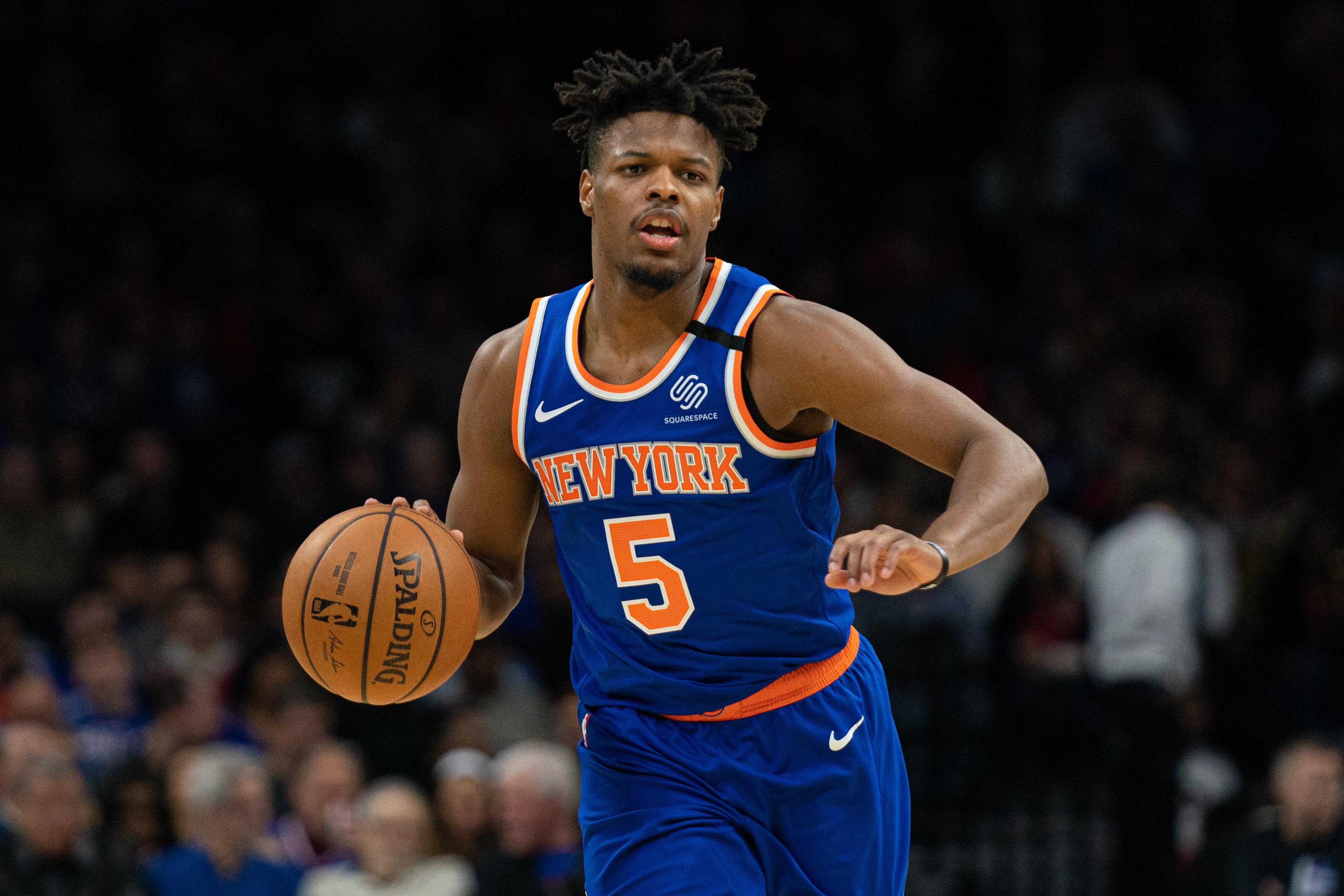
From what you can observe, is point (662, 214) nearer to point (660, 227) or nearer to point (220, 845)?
point (660, 227)

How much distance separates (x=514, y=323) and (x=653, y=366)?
8.08 meters

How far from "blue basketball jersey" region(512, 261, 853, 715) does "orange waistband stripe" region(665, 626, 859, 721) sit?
20 millimetres

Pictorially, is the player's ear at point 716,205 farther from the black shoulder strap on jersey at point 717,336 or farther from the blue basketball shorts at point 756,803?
the blue basketball shorts at point 756,803

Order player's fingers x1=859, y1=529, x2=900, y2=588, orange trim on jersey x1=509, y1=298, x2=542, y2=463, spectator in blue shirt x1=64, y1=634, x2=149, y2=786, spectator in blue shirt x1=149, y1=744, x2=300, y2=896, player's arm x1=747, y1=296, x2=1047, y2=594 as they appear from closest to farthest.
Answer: player's fingers x1=859, y1=529, x2=900, y2=588 → player's arm x1=747, y1=296, x2=1047, y2=594 → orange trim on jersey x1=509, y1=298, x2=542, y2=463 → spectator in blue shirt x1=149, y1=744, x2=300, y2=896 → spectator in blue shirt x1=64, y1=634, x2=149, y2=786

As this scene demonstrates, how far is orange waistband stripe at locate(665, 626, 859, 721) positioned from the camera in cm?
386

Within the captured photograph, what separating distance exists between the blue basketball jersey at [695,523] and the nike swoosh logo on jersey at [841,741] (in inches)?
7.3

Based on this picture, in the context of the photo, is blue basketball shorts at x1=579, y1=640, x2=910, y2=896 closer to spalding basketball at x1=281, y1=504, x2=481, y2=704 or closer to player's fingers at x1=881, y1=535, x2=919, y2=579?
spalding basketball at x1=281, y1=504, x2=481, y2=704

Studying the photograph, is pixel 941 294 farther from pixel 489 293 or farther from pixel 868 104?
pixel 489 293

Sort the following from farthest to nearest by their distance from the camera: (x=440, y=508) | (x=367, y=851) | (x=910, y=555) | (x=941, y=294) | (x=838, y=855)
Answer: (x=941, y=294), (x=440, y=508), (x=367, y=851), (x=838, y=855), (x=910, y=555)

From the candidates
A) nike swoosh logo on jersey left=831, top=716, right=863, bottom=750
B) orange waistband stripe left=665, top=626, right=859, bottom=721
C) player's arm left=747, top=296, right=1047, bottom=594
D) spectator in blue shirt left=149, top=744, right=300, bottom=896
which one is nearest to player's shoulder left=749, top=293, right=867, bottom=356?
player's arm left=747, top=296, right=1047, bottom=594

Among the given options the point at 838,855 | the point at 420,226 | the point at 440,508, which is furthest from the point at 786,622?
the point at 420,226

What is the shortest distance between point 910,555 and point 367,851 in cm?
483

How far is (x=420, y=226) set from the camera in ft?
40.8

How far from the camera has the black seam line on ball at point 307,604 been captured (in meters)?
4.02
